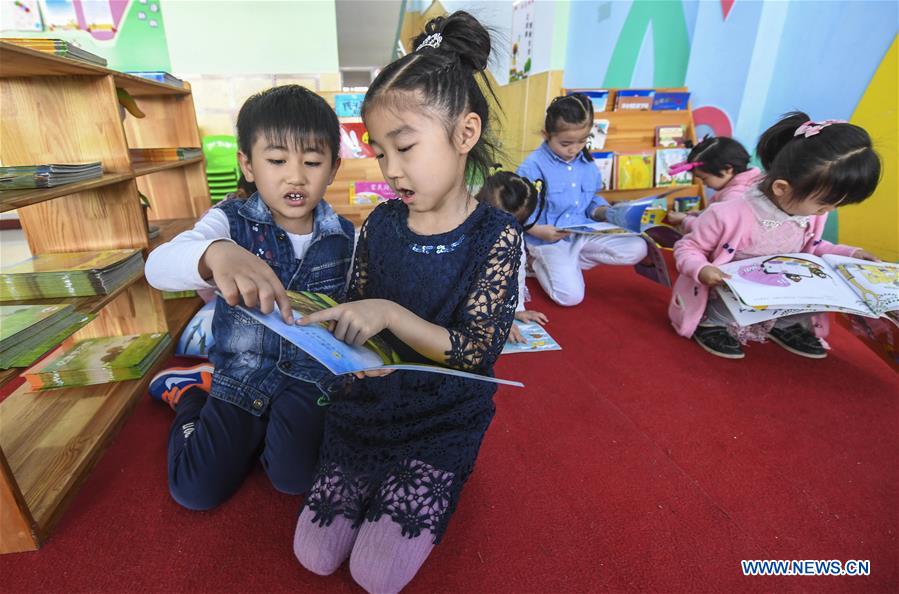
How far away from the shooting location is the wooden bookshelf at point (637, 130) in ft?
9.80

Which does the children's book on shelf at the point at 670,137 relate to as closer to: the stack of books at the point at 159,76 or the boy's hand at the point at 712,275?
the boy's hand at the point at 712,275

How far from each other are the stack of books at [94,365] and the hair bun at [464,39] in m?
1.17

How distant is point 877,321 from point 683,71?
8.31 feet

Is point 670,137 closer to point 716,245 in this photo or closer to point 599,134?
point 599,134

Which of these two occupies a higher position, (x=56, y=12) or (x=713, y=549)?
(x=56, y=12)

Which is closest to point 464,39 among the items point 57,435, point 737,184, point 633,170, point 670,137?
point 57,435

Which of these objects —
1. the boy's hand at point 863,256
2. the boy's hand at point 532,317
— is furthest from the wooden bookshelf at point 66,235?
the boy's hand at point 863,256

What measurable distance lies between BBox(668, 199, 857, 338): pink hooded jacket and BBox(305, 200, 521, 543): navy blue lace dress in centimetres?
102

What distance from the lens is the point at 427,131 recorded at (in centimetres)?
71

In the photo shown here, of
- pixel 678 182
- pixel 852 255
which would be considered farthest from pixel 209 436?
pixel 678 182

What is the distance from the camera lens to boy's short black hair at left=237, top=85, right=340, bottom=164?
0.87 meters

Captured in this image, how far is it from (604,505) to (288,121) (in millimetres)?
965

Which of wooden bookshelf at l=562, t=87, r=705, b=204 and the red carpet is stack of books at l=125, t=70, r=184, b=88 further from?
wooden bookshelf at l=562, t=87, r=705, b=204

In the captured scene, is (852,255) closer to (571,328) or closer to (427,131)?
(571,328)
